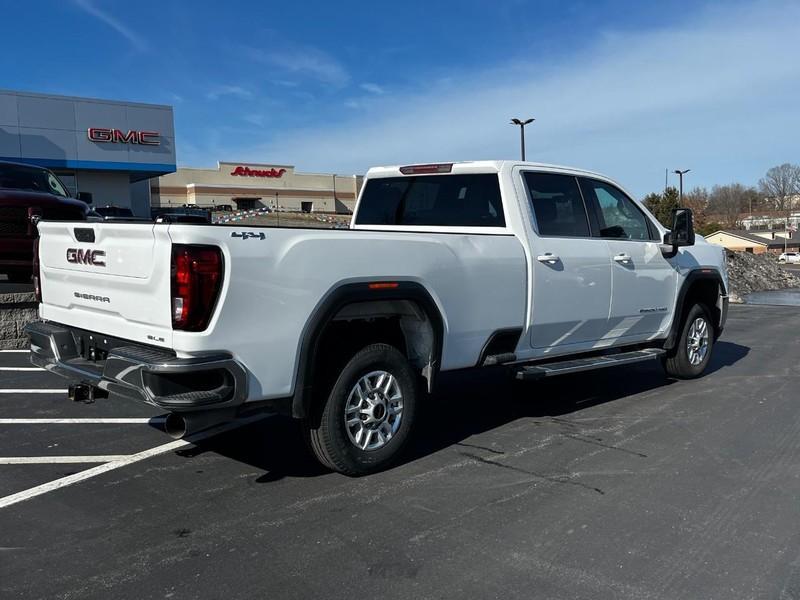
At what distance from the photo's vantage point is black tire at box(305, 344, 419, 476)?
4.27 meters

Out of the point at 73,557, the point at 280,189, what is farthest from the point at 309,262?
the point at 280,189

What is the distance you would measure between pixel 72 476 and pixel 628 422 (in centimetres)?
418

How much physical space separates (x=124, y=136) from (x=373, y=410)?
28.9 metres

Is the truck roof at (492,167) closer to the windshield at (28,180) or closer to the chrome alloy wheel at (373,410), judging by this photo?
the chrome alloy wheel at (373,410)

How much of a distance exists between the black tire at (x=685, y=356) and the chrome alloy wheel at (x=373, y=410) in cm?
391

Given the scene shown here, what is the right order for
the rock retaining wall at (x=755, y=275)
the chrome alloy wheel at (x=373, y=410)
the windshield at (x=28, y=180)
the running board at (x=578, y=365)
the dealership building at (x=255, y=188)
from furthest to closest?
the dealership building at (x=255, y=188) < the rock retaining wall at (x=755, y=275) < the windshield at (x=28, y=180) < the running board at (x=578, y=365) < the chrome alloy wheel at (x=373, y=410)

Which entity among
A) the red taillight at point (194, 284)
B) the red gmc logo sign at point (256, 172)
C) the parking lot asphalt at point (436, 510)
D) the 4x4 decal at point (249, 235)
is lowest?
the parking lot asphalt at point (436, 510)

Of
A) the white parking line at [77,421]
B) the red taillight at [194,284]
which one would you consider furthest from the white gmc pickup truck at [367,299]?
the white parking line at [77,421]

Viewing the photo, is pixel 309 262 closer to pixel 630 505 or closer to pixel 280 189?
pixel 630 505

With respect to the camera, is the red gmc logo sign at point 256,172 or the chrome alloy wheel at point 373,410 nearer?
the chrome alloy wheel at point 373,410

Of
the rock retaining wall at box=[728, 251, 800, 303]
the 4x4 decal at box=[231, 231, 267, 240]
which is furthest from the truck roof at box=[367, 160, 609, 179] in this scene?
the rock retaining wall at box=[728, 251, 800, 303]

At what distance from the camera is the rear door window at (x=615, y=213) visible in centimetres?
634

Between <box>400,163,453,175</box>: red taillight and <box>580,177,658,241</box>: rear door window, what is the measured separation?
1.25 metres

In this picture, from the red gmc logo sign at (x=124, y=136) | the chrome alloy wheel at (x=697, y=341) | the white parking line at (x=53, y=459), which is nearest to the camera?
the white parking line at (x=53, y=459)
